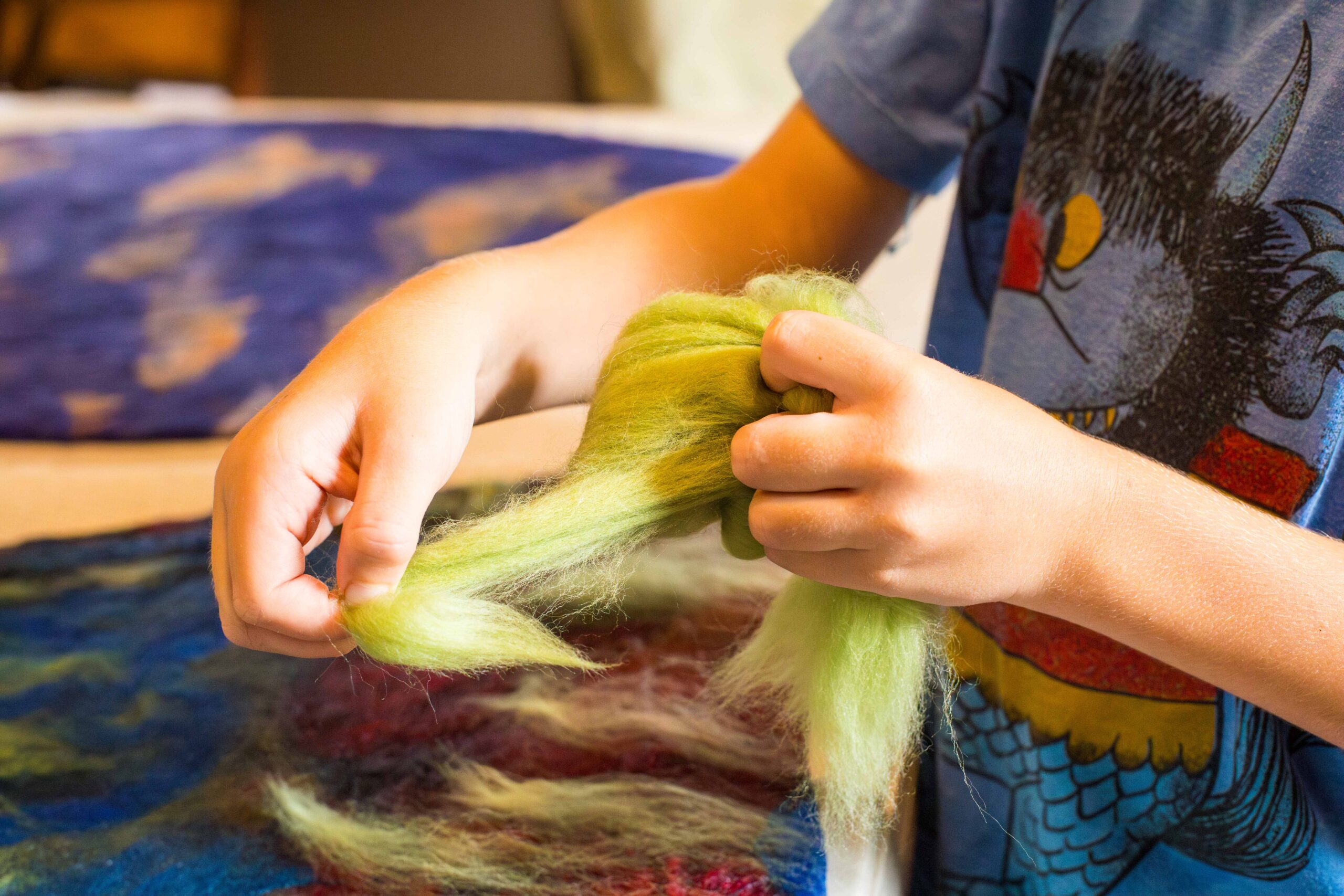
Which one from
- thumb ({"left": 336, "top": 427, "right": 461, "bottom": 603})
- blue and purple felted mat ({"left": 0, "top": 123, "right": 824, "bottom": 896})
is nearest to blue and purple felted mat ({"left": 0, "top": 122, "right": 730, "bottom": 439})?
blue and purple felted mat ({"left": 0, "top": 123, "right": 824, "bottom": 896})

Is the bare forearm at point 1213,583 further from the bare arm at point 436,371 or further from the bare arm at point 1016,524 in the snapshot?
the bare arm at point 436,371

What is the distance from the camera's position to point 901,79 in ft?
2.04

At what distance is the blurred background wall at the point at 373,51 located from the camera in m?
1.91

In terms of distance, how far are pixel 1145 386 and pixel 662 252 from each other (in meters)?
0.29

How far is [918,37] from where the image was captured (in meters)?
0.61

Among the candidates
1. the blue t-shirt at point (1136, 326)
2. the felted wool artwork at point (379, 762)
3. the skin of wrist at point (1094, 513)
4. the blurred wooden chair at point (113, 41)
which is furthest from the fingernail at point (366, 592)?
the blurred wooden chair at point (113, 41)

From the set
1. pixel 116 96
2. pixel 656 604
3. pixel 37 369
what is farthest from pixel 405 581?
pixel 116 96

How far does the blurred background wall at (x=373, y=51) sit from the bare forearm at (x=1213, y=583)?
1.64m

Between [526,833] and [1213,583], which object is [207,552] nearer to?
[526,833]

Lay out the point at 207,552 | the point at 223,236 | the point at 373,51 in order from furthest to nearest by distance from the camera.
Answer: the point at 373,51 → the point at 223,236 → the point at 207,552

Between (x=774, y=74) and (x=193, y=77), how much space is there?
4.85 ft

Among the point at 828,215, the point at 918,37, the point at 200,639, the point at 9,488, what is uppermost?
the point at 918,37

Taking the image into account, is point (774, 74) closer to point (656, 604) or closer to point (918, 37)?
point (918, 37)

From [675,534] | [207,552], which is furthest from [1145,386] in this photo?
[207,552]
